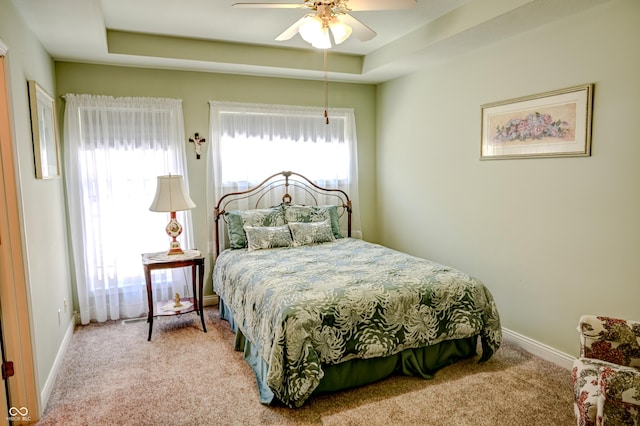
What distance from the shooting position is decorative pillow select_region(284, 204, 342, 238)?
4.43m

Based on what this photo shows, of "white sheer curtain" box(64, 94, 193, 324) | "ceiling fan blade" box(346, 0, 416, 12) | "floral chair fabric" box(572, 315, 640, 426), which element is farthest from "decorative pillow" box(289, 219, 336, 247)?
"floral chair fabric" box(572, 315, 640, 426)

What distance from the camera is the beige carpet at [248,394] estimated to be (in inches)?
96.6

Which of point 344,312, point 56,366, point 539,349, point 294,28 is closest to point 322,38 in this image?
point 294,28

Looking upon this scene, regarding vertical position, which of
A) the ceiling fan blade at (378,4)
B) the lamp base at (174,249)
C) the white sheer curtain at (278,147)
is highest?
the ceiling fan blade at (378,4)

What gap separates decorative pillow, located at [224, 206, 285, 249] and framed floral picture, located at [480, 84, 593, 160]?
2094 millimetres

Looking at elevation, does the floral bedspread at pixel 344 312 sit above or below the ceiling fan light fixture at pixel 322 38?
below

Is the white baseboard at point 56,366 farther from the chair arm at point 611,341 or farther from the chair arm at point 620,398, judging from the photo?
the chair arm at point 611,341

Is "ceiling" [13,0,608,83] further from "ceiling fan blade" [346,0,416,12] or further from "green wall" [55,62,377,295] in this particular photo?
"ceiling fan blade" [346,0,416,12]

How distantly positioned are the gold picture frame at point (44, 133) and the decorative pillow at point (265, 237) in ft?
5.67

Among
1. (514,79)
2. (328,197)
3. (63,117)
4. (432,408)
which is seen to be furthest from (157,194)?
(514,79)

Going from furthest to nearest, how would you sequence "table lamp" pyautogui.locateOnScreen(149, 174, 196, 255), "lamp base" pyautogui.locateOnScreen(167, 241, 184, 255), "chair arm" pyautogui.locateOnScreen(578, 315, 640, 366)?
"lamp base" pyautogui.locateOnScreen(167, 241, 184, 255)
"table lamp" pyautogui.locateOnScreen(149, 174, 196, 255)
"chair arm" pyautogui.locateOnScreen(578, 315, 640, 366)

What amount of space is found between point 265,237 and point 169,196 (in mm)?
968

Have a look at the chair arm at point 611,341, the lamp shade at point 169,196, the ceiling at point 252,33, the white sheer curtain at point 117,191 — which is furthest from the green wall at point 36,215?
the chair arm at point 611,341

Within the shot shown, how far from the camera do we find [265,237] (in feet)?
13.4
